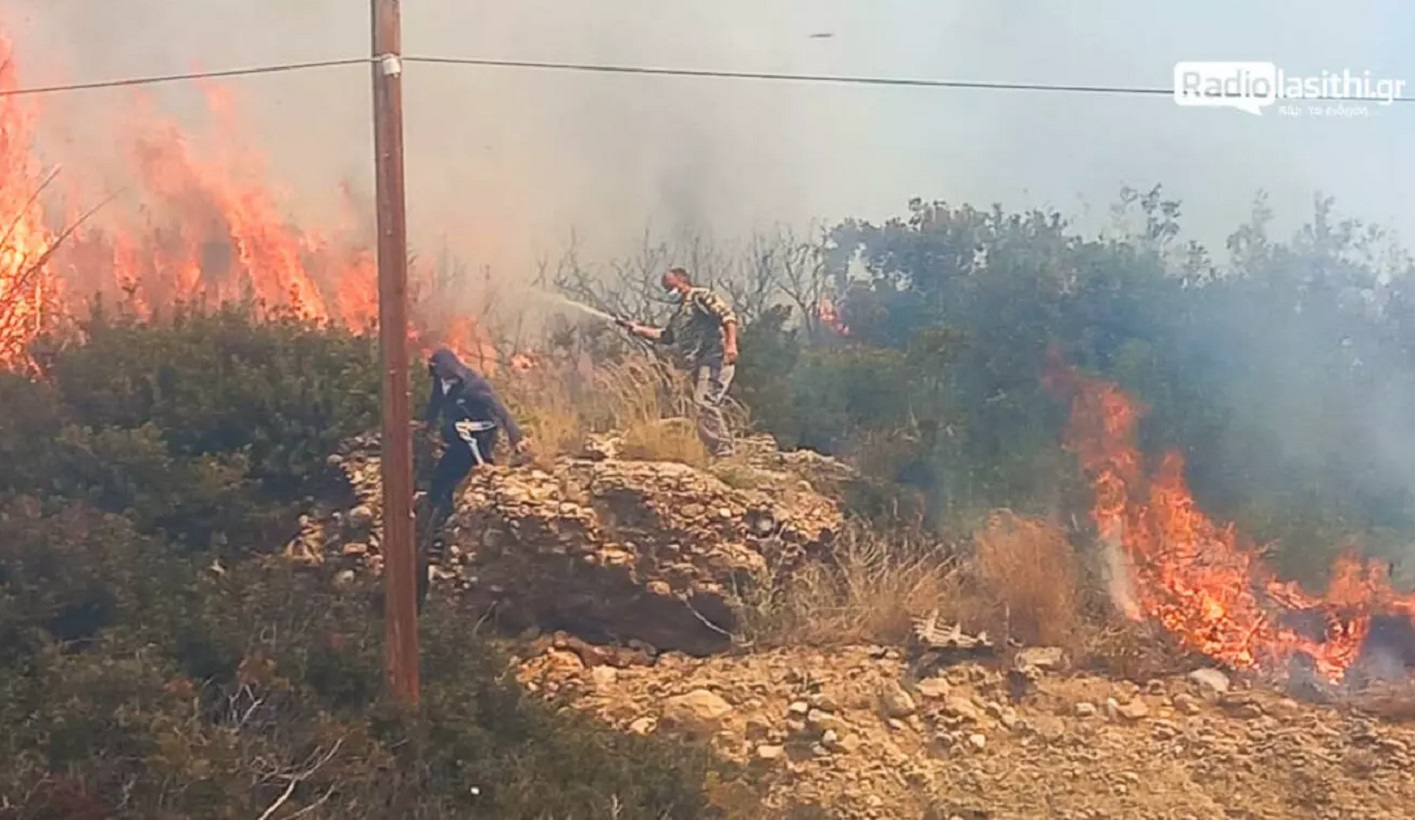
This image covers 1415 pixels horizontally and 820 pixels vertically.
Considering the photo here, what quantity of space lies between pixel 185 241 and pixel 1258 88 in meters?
6.35

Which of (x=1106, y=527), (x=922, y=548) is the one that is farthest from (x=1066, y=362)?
(x=922, y=548)

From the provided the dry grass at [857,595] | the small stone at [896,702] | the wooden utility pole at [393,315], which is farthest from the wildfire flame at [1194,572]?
the wooden utility pole at [393,315]

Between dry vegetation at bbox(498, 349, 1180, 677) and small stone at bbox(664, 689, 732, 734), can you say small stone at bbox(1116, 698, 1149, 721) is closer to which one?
dry vegetation at bbox(498, 349, 1180, 677)

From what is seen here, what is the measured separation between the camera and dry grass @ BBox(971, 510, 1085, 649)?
735 centimetres

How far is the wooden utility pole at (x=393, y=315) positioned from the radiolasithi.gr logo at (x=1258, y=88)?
186 inches

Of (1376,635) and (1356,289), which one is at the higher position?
(1356,289)

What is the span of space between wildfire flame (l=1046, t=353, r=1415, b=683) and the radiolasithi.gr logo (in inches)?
74.3

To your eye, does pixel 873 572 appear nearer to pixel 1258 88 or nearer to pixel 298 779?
pixel 298 779

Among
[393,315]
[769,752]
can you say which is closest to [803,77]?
[393,315]

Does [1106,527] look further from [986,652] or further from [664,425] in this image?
[664,425]

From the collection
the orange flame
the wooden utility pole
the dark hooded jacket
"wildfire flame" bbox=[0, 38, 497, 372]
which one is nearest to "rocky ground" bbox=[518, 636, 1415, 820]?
the wooden utility pole

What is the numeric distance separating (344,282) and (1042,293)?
4029 mm

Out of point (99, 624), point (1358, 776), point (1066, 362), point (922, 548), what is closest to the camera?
point (99, 624)

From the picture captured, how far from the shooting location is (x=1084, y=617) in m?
7.43
